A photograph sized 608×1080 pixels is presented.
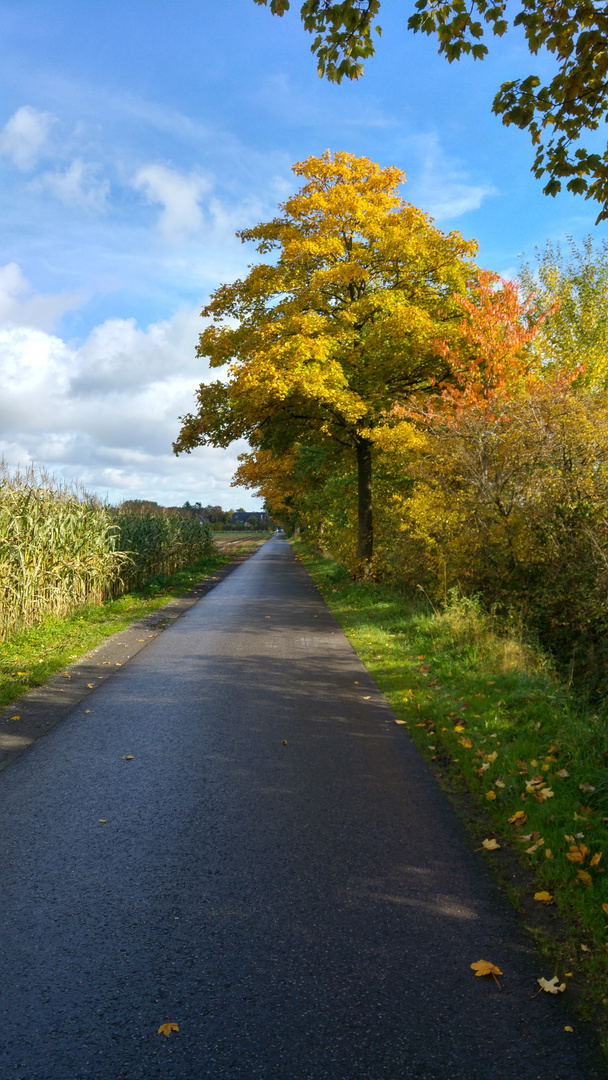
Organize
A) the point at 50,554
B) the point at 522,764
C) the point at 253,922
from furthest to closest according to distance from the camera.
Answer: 1. the point at 50,554
2. the point at 522,764
3. the point at 253,922

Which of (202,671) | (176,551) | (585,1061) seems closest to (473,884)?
(585,1061)

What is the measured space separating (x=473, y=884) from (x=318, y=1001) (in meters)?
1.36

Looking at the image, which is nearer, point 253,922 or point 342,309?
point 253,922

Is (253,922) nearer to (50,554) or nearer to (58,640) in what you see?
(58,640)

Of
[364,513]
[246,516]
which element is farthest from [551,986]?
[246,516]

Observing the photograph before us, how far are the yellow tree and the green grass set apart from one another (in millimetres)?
5395

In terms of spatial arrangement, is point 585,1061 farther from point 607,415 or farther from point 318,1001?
point 607,415

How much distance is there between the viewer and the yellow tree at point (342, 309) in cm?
1662

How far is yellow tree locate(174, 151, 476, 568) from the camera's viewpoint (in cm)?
1662

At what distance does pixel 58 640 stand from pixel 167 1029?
8936 millimetres

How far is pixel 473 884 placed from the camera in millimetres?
3885

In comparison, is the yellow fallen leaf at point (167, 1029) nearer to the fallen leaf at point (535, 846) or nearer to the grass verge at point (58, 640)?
the fallen leaf at point (535, 846)

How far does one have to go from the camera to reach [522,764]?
541 cm

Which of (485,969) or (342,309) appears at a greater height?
(342,309)
